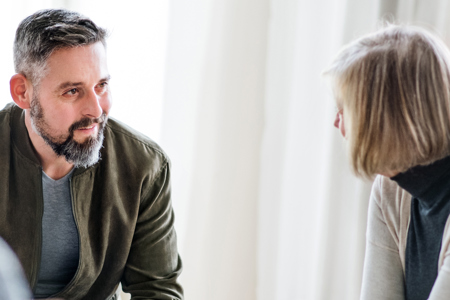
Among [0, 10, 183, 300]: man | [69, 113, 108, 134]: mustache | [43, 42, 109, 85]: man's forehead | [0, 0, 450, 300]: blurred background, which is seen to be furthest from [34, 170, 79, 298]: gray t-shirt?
[0, 0, 450, 300]: blurred background

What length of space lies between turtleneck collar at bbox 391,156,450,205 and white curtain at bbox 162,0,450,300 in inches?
34.9

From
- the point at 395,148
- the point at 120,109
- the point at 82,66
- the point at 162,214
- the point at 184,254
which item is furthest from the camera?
the point at 184,254

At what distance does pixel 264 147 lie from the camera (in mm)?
2016

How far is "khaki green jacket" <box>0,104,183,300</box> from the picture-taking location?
4.48ft

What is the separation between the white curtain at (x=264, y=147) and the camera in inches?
75.6

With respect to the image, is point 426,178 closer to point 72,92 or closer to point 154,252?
point 154,252

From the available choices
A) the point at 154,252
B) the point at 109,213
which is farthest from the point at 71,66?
the point at 154,252

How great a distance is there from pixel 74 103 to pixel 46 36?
0.57 ft

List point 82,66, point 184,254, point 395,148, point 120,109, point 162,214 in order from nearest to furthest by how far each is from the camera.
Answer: point 395,148
point 82,66
point 162,214
point 120,109
point 184,254

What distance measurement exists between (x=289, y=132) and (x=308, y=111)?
108 mm

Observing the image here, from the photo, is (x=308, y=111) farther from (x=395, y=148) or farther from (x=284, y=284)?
(x=395, y=148)

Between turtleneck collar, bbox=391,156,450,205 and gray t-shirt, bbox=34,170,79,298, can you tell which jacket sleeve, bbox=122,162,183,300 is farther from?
turtleneck collar, bbox=391,156,450,205

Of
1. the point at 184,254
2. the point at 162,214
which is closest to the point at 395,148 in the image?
the point at 162,214

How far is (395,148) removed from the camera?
1.09 meters
